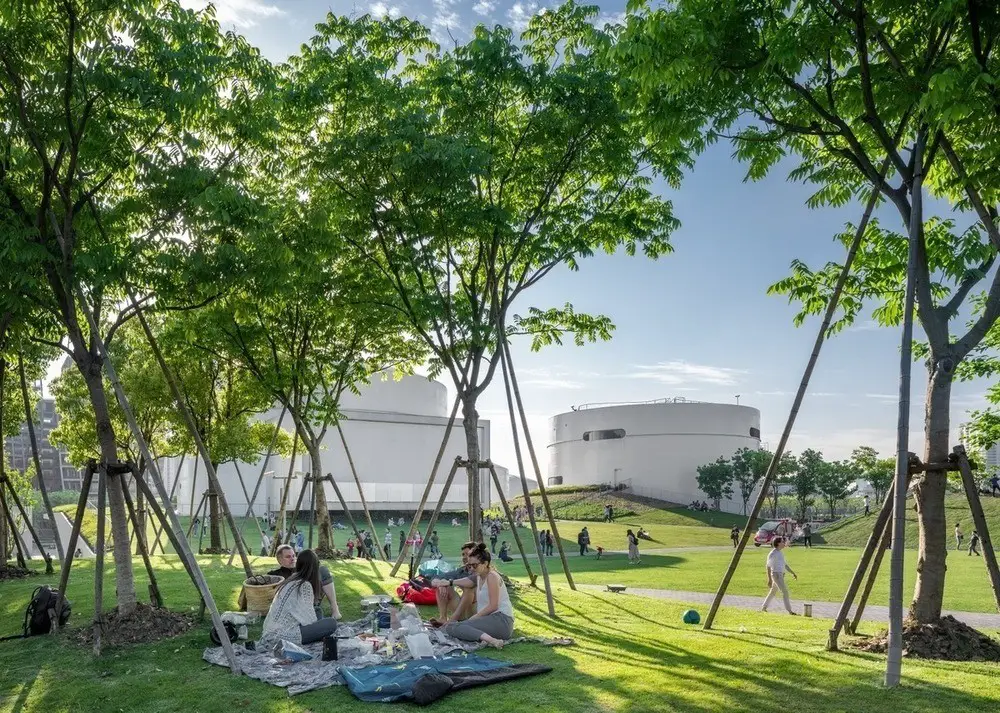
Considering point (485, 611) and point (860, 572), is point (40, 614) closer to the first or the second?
point (485, 611)

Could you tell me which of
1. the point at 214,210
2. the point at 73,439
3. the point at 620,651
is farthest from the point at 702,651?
the point at 73,439

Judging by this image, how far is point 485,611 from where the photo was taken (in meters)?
9.28

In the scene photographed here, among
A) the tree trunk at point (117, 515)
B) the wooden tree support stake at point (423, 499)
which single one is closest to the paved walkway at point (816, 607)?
the wooden tree support stake at point (423, 499)

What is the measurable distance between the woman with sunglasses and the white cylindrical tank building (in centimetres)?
9280

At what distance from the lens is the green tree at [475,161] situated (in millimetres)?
12789

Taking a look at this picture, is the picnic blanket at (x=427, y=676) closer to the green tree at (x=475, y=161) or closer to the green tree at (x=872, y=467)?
the green tree at (x=475, y=161)

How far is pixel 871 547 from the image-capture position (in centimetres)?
859

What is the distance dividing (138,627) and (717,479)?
86.0 meters

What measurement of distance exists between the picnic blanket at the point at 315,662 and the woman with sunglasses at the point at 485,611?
0.37 feet

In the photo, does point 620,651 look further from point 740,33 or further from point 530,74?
point 530,74

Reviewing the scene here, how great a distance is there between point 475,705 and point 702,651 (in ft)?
11.1

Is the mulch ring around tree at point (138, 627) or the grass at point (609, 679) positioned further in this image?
the mulch ring around tree at point (138, 627)

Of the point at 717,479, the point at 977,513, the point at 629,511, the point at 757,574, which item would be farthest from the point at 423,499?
the point at 717,479

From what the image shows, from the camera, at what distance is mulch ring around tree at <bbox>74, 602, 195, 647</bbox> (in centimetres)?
937
